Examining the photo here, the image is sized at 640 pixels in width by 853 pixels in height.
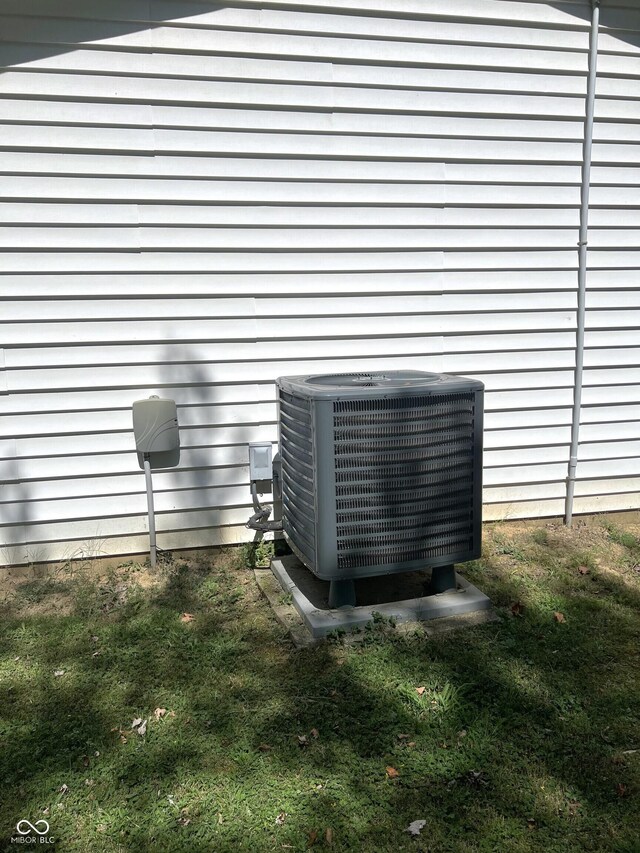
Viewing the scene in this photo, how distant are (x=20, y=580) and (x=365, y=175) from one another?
304cm

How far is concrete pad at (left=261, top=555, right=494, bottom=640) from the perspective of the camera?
10.5 ft

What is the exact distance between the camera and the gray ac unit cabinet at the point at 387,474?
3.08 meters

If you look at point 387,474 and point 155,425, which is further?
point 155,425

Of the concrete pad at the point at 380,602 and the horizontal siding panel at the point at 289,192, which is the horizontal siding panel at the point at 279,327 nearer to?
the horizontal siding panel at the point at 289,192

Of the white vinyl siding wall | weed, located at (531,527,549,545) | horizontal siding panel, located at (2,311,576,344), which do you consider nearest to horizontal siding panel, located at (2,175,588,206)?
the white vinyl siding wall

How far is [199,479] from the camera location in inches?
158

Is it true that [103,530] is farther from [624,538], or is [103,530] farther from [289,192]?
[624,538]

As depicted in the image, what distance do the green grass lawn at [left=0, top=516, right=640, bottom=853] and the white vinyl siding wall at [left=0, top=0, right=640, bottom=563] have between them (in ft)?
2.85

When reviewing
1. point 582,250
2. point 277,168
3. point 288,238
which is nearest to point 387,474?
point 288,238

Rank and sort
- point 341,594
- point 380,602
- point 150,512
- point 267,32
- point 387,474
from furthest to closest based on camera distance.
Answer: point 150,512 < point 267,32 < point 380,602 < point 341,594 < point 387,474

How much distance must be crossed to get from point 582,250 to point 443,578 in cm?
230

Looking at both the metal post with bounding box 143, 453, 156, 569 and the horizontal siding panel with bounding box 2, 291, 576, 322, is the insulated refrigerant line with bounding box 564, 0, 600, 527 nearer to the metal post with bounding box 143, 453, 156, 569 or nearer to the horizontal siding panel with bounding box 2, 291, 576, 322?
the horizontal siding panel with bounding box 2, 291, 576, 322
